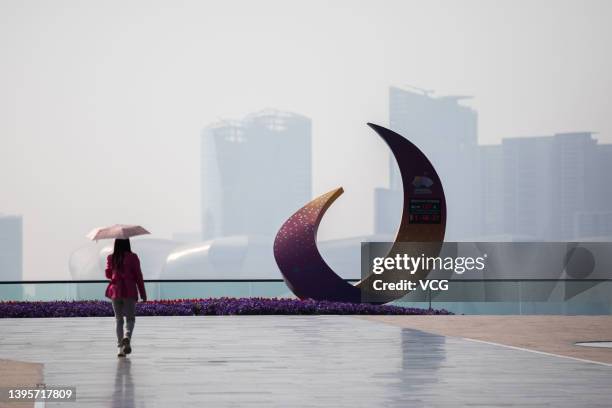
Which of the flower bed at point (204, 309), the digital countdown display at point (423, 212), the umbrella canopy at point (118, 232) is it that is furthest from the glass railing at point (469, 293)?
the umbrella canopy at point (118, 232)

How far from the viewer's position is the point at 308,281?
27.1 m

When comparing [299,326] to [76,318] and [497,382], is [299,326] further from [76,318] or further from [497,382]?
[497,382]

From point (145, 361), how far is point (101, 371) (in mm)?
1295

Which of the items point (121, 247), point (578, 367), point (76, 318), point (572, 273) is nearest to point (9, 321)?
point (76, 318)

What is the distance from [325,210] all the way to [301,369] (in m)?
13.3

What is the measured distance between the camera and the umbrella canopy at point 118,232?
51.5 ft

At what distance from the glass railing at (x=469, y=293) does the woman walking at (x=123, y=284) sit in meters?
12.4

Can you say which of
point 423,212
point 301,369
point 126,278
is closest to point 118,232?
point 126,278

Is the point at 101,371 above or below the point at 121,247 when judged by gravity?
below

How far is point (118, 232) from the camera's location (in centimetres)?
1574

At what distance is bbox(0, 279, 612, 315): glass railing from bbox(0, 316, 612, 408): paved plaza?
7113mm

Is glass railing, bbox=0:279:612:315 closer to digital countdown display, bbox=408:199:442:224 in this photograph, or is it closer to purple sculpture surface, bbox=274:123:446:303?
purple sculpture surface, bbox=274:123:446:303

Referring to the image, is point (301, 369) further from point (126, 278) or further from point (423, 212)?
point (423, 212)

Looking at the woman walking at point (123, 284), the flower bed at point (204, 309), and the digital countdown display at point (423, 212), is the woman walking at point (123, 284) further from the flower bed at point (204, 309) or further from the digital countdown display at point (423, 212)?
the digital countdown display at point (423, 212)
